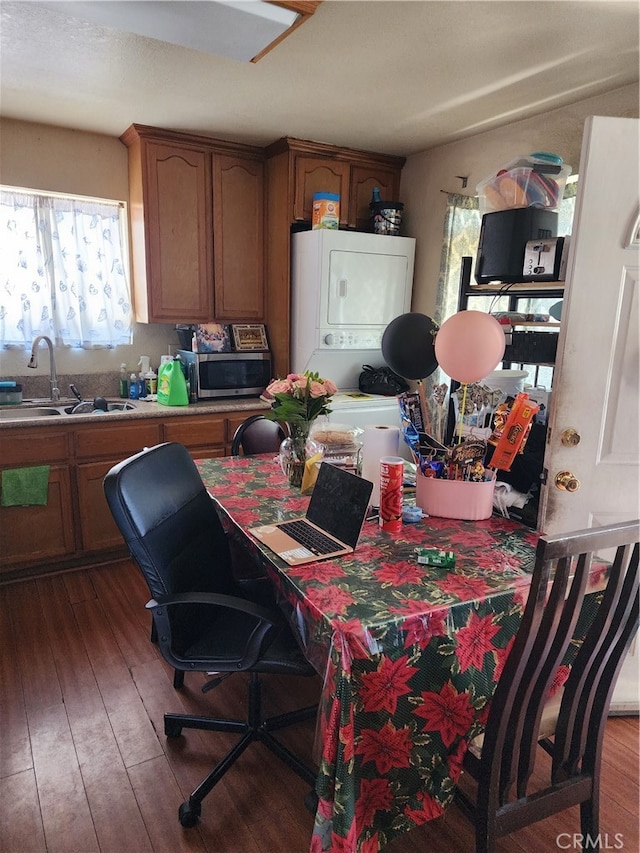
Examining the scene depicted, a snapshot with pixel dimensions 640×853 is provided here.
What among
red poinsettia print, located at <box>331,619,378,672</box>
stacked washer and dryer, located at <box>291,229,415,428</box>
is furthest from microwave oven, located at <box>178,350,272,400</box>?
red poinsettia print, located at <box>331,619,378,672</box>

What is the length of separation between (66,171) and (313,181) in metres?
1.51

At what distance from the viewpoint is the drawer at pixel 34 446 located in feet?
9.00

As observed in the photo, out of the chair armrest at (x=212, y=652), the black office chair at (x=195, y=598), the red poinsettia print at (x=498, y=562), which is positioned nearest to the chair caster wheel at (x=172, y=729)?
the black office chair at (x=195, y=598)

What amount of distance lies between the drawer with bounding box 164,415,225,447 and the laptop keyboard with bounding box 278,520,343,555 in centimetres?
166

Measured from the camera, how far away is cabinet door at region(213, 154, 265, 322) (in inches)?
134

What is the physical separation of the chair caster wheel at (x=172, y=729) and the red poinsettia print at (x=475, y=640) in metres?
1.10

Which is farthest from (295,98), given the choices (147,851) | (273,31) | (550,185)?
(147,851)

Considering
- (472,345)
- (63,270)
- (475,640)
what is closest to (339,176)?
(63,270)

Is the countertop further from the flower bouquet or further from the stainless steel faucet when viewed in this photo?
the flower bouquet

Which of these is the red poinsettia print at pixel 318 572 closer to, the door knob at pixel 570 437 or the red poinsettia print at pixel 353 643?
the red poinsettia print at pixel 353 643

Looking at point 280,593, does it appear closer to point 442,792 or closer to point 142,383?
point 442,792

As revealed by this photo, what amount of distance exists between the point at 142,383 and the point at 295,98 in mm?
1957

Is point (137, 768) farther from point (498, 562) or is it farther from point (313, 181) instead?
point (313, 181)

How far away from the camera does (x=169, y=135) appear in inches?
124
